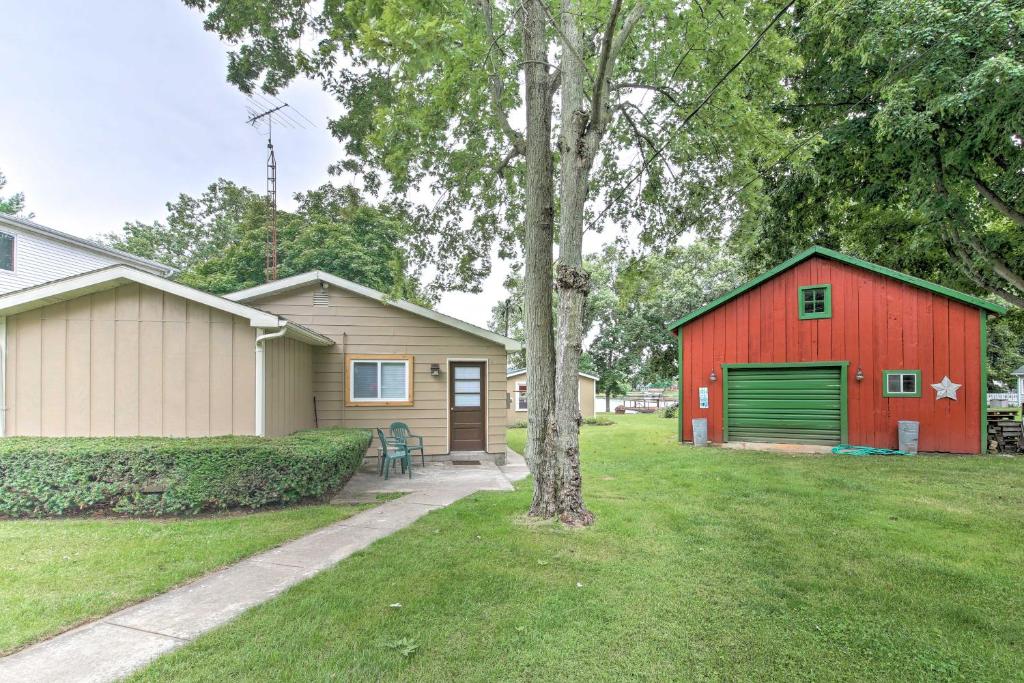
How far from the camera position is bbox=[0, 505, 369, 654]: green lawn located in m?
2.96

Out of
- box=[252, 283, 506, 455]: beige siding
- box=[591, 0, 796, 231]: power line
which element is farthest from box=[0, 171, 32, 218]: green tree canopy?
box=[591, 0, 796, 231]: power line

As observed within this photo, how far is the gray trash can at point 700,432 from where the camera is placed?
11508 mm

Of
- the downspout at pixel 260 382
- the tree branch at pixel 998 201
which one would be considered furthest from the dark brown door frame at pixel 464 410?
the tree branch at pixel 998 201

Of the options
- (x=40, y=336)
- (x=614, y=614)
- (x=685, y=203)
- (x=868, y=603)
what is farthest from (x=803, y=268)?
(x=40, y=336)

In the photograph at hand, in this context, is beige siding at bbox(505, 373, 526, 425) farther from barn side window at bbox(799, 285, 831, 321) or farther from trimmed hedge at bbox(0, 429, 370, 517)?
trimmed hedge at bbox(0, 429, 370, 517)

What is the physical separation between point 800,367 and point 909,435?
2314 millimetres

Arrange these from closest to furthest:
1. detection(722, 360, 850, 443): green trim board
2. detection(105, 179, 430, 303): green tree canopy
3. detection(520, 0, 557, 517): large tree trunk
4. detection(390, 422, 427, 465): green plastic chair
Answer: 1. detection(520, 0, 557, 517): large tree trunk
2. detection(390, 422, 427, 465): green plastic chair
3. detection(722, 360, 850, 443): green trim board
4. detection(105, 179, 430, 303): green tree canopy

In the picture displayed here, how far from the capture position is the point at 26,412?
5562 mm

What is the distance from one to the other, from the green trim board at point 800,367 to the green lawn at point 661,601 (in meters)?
4.91

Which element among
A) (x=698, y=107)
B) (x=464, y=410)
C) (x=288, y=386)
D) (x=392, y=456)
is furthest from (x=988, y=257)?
(x=288, y=386)

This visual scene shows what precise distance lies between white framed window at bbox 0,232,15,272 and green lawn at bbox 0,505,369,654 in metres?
12.0

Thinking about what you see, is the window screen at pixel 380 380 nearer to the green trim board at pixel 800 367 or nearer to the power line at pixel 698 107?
the power line at pixel 698 107

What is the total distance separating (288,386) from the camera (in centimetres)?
729

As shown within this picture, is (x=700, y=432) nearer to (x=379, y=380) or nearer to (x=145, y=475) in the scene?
(x=379, y=380)
